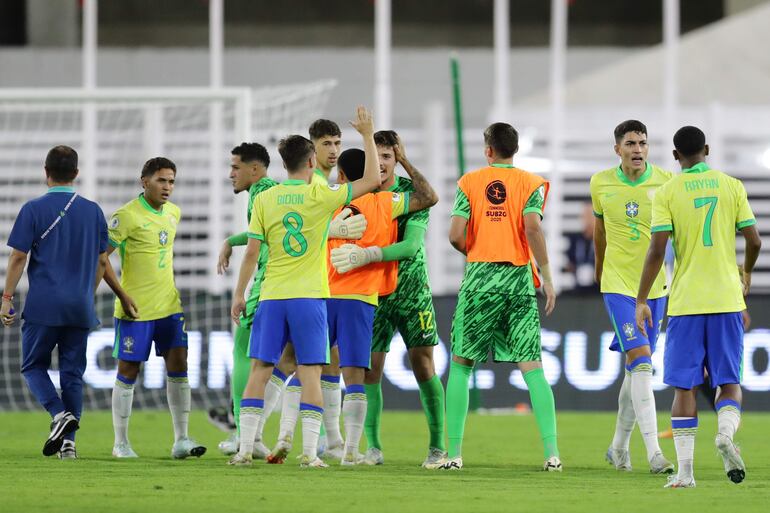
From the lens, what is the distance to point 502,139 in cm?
953

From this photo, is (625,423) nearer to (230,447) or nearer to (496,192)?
(496,192)

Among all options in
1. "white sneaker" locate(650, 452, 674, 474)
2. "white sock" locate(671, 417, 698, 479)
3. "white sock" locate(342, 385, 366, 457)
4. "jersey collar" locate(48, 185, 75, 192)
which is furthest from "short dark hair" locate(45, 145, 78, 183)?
"white sock" locate(671, 417, 698, 479)

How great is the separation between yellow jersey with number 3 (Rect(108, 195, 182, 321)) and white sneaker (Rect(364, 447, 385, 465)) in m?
1.83

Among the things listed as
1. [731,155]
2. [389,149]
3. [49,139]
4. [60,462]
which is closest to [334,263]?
[389,149]

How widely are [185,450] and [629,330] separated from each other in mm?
3234

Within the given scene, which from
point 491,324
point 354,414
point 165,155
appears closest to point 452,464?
point 354,414

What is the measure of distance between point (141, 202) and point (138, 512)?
4.08 metres

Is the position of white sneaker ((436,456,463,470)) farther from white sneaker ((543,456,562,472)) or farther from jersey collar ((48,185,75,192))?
jersey collar ((48,185,75,192))

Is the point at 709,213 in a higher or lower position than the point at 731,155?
lower

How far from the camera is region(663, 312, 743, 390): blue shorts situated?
27.1 feet

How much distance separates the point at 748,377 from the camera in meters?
15.8

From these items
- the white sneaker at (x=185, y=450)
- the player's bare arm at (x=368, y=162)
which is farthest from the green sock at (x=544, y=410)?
the white sneaker at (x=185, y=450)

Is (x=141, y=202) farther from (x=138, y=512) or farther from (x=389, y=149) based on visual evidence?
(x=138, y=512)

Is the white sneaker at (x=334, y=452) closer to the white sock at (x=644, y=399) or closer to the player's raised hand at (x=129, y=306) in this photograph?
the player's raised hand at (x=129, y=306)
